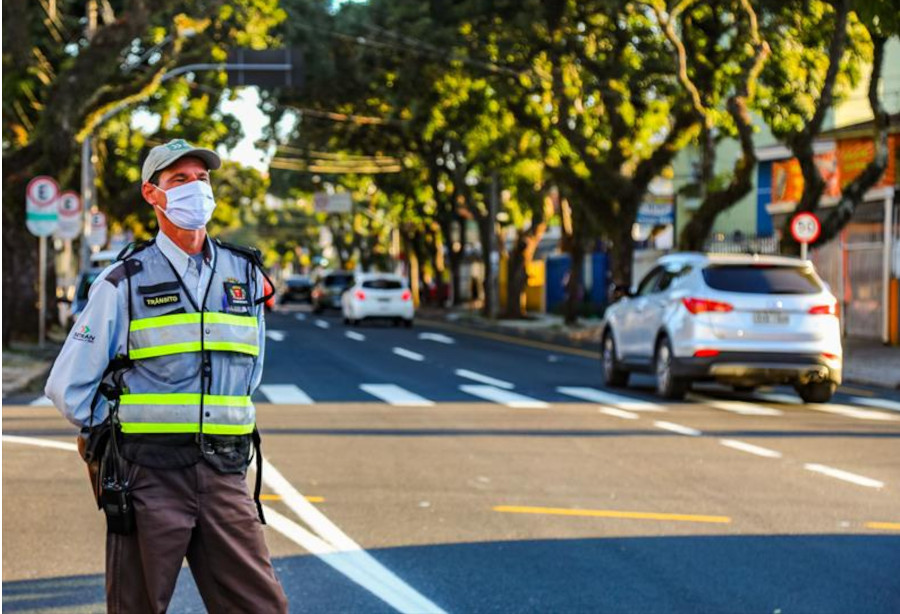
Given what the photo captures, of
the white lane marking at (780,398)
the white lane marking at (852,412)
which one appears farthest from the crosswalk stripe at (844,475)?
the white lane marking at (780,398)

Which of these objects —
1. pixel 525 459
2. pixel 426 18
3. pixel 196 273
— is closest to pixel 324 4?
pixel 426 18

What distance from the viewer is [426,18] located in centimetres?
3516

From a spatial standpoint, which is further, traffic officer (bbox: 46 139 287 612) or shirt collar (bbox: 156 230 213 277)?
shirt collar (bbox: 156 230 213 277)

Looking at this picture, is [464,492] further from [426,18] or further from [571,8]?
[426,18]

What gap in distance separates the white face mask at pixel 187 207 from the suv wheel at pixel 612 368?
52.1ft

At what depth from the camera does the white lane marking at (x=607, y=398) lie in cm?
1733

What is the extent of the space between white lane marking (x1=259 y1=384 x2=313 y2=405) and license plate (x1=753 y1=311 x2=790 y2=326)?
5.02 metres

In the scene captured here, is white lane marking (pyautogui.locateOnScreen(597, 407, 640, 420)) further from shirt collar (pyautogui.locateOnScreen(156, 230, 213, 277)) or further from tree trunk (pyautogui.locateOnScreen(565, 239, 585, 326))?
tree trunk (pyautogui.locateOnScreen(565, 239, 585, 326))

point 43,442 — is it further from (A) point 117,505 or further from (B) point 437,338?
(B) point 437,338

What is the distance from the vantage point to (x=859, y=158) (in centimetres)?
3384

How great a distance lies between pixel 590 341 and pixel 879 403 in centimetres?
1787

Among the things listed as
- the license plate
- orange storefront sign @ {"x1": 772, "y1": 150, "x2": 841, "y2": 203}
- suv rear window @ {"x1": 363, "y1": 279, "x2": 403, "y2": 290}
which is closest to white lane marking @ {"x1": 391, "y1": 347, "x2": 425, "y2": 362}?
the license plate

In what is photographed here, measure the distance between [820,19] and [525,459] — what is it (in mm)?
20078

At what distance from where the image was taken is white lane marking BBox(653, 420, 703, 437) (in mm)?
14461
